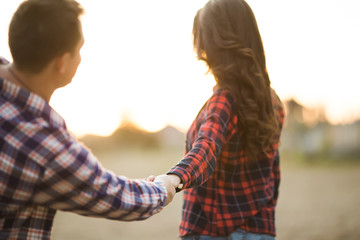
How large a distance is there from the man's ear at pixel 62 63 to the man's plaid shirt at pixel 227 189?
2.62 feet

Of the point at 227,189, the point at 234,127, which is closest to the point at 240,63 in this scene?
the point at 234,127

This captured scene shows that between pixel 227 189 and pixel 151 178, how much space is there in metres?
0.50

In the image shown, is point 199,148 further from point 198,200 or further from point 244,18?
point 244,18

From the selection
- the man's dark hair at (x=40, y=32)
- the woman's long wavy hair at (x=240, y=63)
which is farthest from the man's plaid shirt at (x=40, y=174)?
the woman's long wavy hair at (x=240, y=63)

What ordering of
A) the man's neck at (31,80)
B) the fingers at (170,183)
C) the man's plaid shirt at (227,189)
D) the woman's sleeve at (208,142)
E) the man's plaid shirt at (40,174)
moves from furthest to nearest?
the man's plaid shirt at (227,189)
the woman's sleeve at (208,142)
the fingers at (170,183)
the man's neck at (31,80)
the man's plaid shirt at (40,174)

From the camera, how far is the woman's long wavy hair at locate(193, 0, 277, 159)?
2.08 meters

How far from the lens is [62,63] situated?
57.6 inches

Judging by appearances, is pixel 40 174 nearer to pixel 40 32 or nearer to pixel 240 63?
pixel 40 32

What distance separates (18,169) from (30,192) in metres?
0.09

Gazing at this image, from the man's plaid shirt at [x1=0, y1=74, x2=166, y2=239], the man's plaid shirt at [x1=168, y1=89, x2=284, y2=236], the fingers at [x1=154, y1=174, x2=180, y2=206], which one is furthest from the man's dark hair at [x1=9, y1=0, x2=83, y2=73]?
the man's plaid shirt at [x1=168, y1=89, x2=284, y2=236]

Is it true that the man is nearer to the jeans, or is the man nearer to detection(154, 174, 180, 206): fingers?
detection(154, 174, 180, 206): fingers

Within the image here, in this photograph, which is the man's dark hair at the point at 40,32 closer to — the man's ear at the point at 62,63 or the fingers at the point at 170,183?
the man's ear at the point at 62,63

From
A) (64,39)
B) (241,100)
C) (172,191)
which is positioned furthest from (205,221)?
(64,39)

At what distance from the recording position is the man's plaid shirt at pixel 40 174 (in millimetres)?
1308
